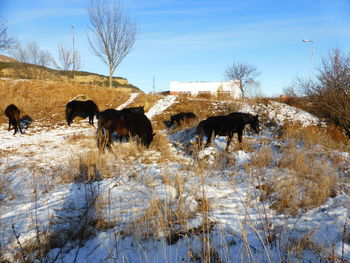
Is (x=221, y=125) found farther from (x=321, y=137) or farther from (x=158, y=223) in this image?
(x=321, y=137)

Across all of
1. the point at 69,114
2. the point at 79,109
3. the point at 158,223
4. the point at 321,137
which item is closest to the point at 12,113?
the point at 69,114

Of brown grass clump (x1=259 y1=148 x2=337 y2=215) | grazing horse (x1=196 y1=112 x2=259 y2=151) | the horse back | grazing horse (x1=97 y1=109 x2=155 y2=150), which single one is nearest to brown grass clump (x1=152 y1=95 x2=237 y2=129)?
grazing horse (x1=97 y1=109 x2=155 y2=150)

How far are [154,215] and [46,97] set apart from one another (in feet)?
62.4

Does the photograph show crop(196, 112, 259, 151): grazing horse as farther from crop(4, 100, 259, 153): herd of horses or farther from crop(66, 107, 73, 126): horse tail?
crop(66, 107, 73, 126): horse tail

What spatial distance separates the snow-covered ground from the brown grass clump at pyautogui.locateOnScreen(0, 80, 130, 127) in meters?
9.87

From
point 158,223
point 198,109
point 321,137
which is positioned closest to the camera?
point 158,223

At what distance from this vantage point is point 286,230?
8.20ft

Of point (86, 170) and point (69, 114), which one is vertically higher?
point (69, 114)

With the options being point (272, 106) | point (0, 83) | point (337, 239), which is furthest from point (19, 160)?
point (0, 83)

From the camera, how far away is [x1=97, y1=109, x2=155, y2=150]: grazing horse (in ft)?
20.0

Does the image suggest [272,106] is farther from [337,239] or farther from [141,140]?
[337,239]

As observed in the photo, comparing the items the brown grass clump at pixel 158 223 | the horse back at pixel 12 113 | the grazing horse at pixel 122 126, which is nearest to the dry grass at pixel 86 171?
the grazing horse at pixel 122 126

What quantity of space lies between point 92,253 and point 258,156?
4458 millimetres

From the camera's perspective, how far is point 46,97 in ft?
58.7
